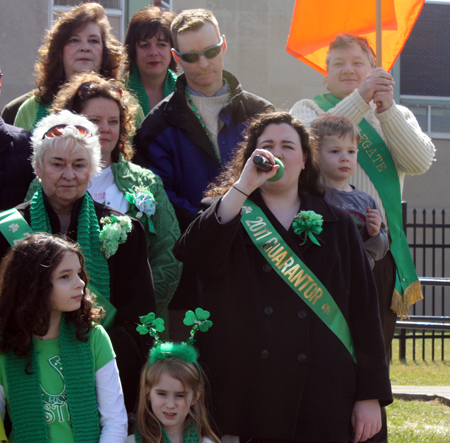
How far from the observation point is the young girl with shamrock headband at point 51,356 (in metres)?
2.50

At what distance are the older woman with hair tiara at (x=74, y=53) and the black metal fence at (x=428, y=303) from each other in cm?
329

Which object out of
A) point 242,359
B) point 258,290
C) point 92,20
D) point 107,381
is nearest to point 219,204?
point 258,290

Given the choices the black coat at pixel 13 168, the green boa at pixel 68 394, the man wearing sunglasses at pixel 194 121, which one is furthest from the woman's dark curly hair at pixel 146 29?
the green boa at pixel 68 394

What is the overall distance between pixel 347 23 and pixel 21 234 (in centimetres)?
271

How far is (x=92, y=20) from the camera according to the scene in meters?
4.21

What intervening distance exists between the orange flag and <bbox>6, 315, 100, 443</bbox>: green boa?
9.00ft

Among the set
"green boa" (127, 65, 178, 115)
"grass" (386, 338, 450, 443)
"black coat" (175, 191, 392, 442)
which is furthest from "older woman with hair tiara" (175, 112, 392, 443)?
"grass" (386, 338, 450, 443)

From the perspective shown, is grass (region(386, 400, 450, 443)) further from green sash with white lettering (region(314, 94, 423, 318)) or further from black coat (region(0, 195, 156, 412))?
black coat (region(0, 195, 156, 412))

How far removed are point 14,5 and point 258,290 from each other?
7873 mm

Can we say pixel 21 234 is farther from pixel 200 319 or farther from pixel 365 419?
pixel 365 419

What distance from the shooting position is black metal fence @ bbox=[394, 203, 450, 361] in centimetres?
676

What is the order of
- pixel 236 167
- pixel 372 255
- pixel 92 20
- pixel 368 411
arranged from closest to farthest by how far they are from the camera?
pixel 368 411, pixel 236 167, pixel 372 255, pixel 92 20

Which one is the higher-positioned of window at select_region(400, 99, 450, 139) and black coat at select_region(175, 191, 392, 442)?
window at select_region(400, 99, 450, 139)

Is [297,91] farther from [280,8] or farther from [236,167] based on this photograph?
[236,167]
